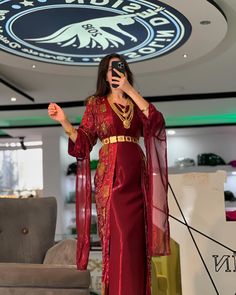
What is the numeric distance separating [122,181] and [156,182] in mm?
145

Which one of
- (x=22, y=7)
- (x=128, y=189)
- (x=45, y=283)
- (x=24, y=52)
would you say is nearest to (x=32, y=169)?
(x=24, y=52)

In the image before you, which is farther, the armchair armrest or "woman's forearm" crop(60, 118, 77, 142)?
the armchair armrest

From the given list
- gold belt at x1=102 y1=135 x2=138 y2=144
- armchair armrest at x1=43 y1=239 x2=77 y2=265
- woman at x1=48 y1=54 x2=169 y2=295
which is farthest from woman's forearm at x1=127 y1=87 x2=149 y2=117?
armchair armrest at x1=43 y1=239 x2=77 y2=265

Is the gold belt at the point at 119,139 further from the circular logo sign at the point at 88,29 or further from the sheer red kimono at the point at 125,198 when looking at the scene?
the circular logo sign at the point at 88,29

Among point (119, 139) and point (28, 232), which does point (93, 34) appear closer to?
point (28, 232)

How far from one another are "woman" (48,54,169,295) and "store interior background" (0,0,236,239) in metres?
1.88

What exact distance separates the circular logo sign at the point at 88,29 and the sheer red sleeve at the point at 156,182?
1.93 metres

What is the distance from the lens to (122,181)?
6.36 ft

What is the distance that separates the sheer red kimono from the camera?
6.24 ft

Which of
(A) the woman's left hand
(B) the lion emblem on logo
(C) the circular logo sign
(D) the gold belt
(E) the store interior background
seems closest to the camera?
(A) the woman's left hand

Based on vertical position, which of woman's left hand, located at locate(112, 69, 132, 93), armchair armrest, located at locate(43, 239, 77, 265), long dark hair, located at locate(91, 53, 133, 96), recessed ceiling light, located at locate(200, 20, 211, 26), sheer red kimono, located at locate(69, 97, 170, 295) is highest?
recessed ceiling light, located at locate(200, 20, 211, 26)

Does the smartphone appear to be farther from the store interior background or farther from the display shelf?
the display shelf

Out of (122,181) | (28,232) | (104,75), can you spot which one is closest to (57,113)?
(104,75)

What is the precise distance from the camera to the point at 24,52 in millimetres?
4770
